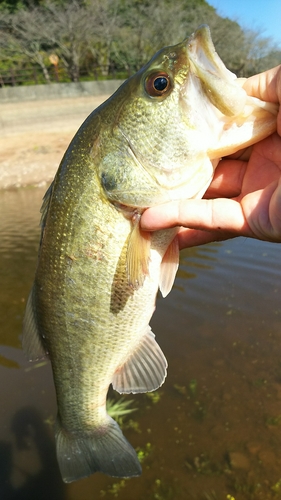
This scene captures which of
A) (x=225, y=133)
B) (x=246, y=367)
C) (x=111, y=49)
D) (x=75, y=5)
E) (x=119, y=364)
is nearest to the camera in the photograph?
(x=225, y=133)

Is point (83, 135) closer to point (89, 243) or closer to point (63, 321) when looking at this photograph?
point (89, 243)

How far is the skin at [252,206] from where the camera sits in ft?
6.60

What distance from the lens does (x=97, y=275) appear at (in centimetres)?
212

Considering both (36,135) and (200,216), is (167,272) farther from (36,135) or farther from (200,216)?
(36,135)

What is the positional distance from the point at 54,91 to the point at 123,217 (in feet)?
82.1

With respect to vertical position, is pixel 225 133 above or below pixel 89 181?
above

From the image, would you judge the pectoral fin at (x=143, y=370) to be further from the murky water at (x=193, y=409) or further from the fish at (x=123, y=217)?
the murky water at (x=193, y=409)

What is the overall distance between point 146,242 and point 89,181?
436 millimetres

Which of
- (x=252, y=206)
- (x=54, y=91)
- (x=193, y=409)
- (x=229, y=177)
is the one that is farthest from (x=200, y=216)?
(x=54, y=91)

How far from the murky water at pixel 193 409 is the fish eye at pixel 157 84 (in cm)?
316

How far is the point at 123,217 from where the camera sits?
2068 mm

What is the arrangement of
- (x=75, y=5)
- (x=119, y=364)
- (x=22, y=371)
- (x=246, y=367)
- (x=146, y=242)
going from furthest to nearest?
(x=75, y=5) → (x=22, y=371) → (x=246, y=367) → (x=119, y=364) → (x=146, y=242)

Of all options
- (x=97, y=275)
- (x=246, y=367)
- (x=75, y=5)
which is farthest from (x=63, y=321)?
(x=75, y=5)

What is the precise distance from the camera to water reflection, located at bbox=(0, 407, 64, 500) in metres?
3.61
